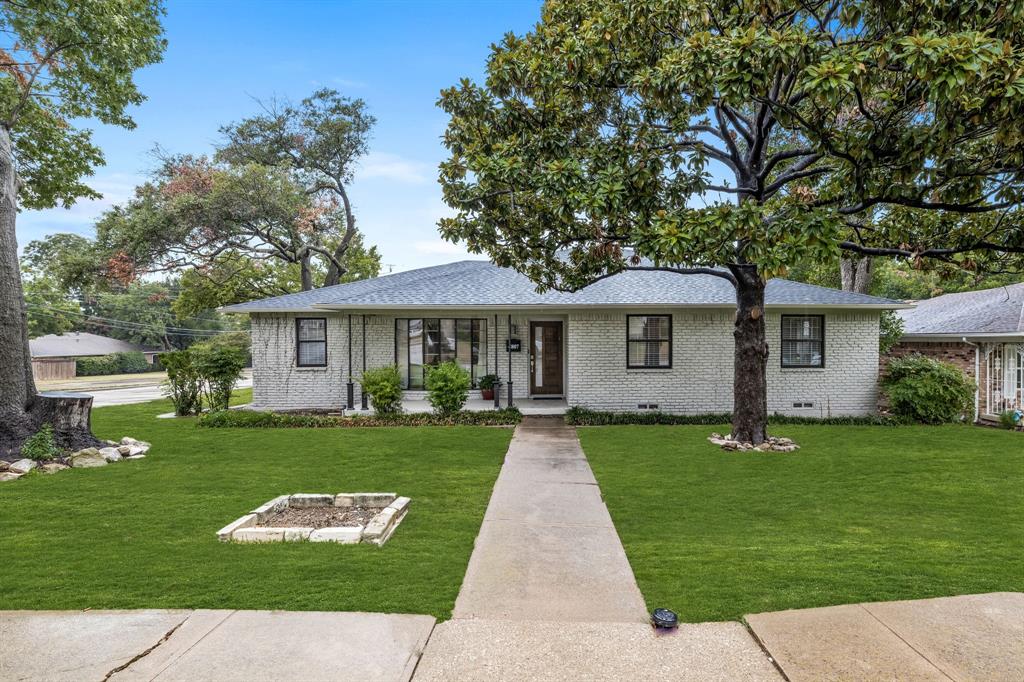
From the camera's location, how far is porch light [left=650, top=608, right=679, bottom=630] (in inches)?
122

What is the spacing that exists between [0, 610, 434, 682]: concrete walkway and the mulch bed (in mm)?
1717

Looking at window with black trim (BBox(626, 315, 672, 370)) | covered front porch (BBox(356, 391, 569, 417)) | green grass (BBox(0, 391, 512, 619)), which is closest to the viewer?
green grass (BBox(0, 391, 512, 619))

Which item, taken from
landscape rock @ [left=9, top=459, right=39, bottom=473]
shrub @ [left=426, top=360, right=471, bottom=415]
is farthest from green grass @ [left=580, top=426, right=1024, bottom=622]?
landscape rock @ [left=9, top=459, right=39, bottom=473]

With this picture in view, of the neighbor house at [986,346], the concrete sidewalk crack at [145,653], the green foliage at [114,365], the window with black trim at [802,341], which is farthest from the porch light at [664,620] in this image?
the green foliage at [114,365]

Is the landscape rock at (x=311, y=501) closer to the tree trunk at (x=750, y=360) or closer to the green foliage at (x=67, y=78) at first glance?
the tree trunk at (x=750, y=360)

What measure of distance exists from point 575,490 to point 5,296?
9592mm

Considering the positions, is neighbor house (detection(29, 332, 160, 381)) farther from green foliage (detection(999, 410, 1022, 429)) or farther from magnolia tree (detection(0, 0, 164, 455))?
green foliage (detection(999, 410, 1022, 429))

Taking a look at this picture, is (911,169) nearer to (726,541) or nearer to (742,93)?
(742,93)

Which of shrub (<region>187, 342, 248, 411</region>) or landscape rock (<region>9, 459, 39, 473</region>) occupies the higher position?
shrub (<region>187, 342, 248, 411</region>)

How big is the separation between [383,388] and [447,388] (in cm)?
151

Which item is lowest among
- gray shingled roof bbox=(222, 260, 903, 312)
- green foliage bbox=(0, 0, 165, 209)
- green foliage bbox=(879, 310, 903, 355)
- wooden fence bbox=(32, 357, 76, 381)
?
wooden fence bbox=(32, 357, 76, 381)

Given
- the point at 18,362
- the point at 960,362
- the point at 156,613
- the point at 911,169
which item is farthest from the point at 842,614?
the point at 960,362

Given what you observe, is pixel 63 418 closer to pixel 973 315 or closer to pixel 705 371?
pixel 705 371

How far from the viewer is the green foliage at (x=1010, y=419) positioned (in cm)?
1094
